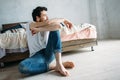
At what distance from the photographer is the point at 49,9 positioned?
4441 millimetres

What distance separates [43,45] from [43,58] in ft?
0.51

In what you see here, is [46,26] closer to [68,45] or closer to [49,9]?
[68,45]

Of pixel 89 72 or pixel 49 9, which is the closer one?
pixel 89 72

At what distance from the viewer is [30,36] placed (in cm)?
232

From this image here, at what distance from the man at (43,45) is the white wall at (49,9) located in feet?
6.36

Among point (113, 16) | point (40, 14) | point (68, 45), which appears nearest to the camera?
point (40, 14)

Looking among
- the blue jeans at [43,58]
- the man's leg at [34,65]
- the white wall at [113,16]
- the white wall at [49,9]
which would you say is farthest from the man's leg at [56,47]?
the white wall at [113,16]

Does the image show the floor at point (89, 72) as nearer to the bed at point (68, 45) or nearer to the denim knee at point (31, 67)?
the denim knee at point (31, 67)

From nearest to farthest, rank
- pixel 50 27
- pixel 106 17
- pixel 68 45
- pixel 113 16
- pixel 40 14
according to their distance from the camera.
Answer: pixel 50 27
pixel 40 14
pixel 68 45
pixel 113 16
pixel 106 17

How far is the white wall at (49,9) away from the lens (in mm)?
4062

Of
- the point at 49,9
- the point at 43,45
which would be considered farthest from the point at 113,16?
the point at 43,45

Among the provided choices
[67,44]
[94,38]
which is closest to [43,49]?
[67,44]

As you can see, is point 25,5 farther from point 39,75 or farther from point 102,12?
point 39,75

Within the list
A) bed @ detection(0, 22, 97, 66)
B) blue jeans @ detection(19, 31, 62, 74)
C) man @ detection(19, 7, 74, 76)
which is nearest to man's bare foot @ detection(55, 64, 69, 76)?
man @ detection(19, 7, 74, 76)
